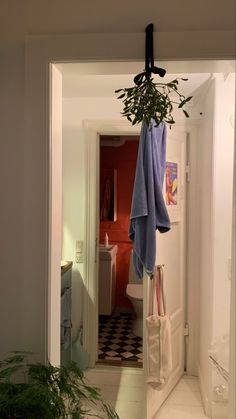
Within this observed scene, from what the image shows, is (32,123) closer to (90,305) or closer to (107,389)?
(90,305)

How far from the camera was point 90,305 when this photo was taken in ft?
10.1

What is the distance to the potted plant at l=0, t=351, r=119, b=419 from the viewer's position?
1086mm

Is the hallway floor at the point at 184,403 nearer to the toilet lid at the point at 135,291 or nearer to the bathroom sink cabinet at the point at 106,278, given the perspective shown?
the toilet lid at the point at 135,291

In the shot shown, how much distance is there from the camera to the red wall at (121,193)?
4500mm

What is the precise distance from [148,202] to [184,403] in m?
1.58

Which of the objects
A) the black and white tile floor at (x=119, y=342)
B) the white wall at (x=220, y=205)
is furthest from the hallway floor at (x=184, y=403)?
the black and white tile floor at (x=119, y=342)

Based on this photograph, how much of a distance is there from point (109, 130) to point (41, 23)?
1.62 metres

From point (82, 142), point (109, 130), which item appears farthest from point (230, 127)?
point (82, 142)

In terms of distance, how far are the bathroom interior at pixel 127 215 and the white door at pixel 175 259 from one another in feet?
0.34

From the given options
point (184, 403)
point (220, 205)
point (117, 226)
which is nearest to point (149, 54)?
point (220, 205)

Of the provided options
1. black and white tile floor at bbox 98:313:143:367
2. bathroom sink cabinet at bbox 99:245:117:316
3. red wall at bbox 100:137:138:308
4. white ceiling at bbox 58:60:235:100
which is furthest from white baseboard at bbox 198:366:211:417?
white ceiling at bbox 58:60:235:100

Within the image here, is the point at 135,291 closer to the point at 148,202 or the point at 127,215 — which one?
the point at 127,215

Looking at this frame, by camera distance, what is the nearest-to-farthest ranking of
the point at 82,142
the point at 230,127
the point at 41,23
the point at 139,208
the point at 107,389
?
the point at 41,23 → the point at 139,208 → the point at 230,127 → the point at 107,389 → the point at 82,142

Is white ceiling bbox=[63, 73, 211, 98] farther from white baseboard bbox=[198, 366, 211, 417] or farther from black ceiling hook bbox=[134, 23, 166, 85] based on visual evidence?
white baseboard bbox=[198, 366, 211, 417]
